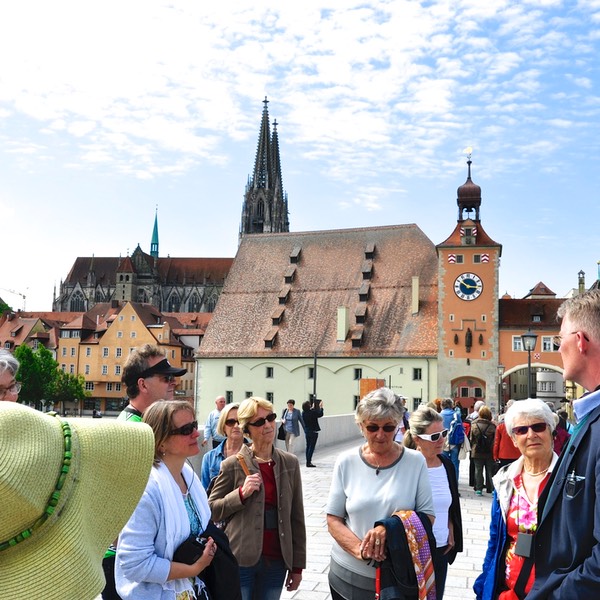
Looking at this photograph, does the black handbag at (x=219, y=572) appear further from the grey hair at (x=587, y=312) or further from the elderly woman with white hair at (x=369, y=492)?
the grey hair at (x=587, y=312)

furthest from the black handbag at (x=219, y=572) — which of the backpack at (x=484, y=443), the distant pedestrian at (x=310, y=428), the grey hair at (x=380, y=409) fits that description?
the distant pedestrian at (x=310, y=428)

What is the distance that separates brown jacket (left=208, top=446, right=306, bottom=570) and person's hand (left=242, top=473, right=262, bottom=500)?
5 centimetres

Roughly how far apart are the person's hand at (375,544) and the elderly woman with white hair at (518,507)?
23.2 inches

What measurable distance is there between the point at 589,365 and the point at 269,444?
2518 mm

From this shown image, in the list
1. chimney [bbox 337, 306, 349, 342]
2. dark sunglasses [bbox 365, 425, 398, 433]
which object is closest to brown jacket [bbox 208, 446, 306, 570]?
dark sunglasses [bbox 365, 425, 398, 433]

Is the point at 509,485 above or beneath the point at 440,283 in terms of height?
beneath

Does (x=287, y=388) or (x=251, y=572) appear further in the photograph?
(x=287, y=388)

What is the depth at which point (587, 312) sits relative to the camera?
2670 mm

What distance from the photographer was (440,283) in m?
47.2

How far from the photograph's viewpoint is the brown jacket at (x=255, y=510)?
439 centimetres

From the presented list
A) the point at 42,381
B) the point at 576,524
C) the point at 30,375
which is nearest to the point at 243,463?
the point at 576,524

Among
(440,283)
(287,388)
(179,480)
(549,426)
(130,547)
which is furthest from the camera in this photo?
(287,388)

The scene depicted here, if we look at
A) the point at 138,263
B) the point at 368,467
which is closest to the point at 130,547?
the point at 368,467

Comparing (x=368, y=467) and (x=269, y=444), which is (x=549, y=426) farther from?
(x=269, y=444)
